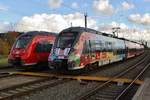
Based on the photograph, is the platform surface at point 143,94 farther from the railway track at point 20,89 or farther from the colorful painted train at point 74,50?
the colorful painted train at point 74,50

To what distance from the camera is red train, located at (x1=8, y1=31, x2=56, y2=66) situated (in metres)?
21.1

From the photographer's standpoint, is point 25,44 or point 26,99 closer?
point 26,99

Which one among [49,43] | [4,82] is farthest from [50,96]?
[49,43]

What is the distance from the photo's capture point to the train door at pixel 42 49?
22.3 metres

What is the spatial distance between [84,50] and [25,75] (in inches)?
162

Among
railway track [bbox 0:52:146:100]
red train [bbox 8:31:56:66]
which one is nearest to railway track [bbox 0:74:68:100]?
railway track [bbox 0:52:146:100]

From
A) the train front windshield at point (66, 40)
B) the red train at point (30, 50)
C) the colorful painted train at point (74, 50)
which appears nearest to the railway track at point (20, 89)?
the colorful painted train at point (74, 50)

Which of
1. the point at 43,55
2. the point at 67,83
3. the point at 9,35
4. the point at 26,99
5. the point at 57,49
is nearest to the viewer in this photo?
the point at 26,99

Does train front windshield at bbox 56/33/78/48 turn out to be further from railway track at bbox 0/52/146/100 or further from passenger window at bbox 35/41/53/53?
passenger window at bbox 35/41/53/53

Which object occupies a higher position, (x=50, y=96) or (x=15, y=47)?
(x=15, y=47)

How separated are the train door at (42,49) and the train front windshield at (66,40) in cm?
307

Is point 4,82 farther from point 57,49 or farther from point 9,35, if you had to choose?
point 9,35

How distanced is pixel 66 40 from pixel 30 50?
337 cm

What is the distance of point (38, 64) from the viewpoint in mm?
22578
